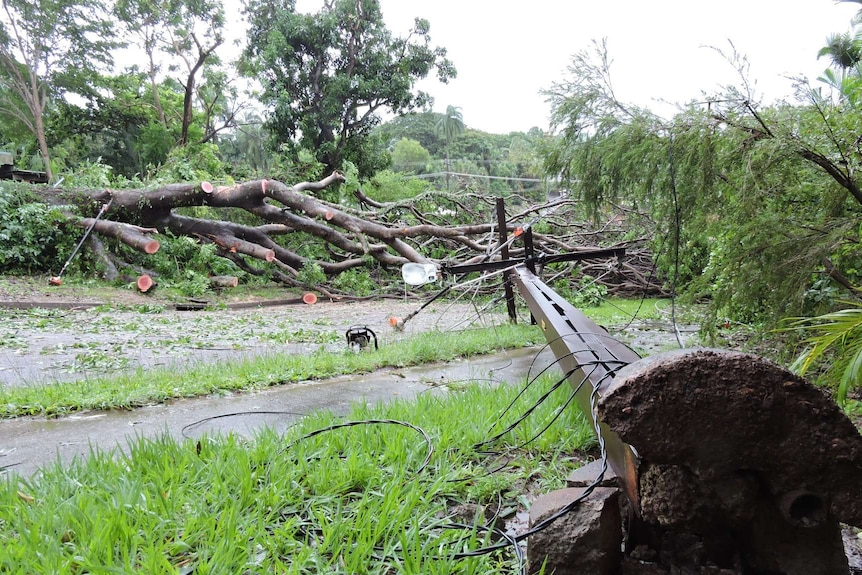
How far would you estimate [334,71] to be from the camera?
21.1 meters

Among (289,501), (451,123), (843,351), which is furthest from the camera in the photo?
(451,123)

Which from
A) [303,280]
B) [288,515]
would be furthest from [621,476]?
[303,280]

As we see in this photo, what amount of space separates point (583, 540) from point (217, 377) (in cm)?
340

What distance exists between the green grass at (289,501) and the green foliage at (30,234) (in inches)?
389

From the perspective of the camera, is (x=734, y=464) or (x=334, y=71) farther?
(x=334, y=71)

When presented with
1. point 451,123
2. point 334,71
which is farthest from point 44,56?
point 451,123

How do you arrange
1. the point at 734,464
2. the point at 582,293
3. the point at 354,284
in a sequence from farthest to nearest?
the point at 354,284, the point at 582,293, the point at 734,464

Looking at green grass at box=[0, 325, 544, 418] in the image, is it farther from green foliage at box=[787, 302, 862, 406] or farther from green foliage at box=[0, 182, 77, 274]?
green foliage at box=[0, 182, 77, 274]

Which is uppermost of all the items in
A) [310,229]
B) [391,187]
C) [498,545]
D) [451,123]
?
[451,123]

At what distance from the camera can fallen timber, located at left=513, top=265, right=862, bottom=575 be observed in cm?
105

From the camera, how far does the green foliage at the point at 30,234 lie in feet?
32.8

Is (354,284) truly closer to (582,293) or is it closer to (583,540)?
(582,293)

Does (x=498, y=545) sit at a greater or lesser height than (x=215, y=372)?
greater

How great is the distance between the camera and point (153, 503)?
1.77 meters
